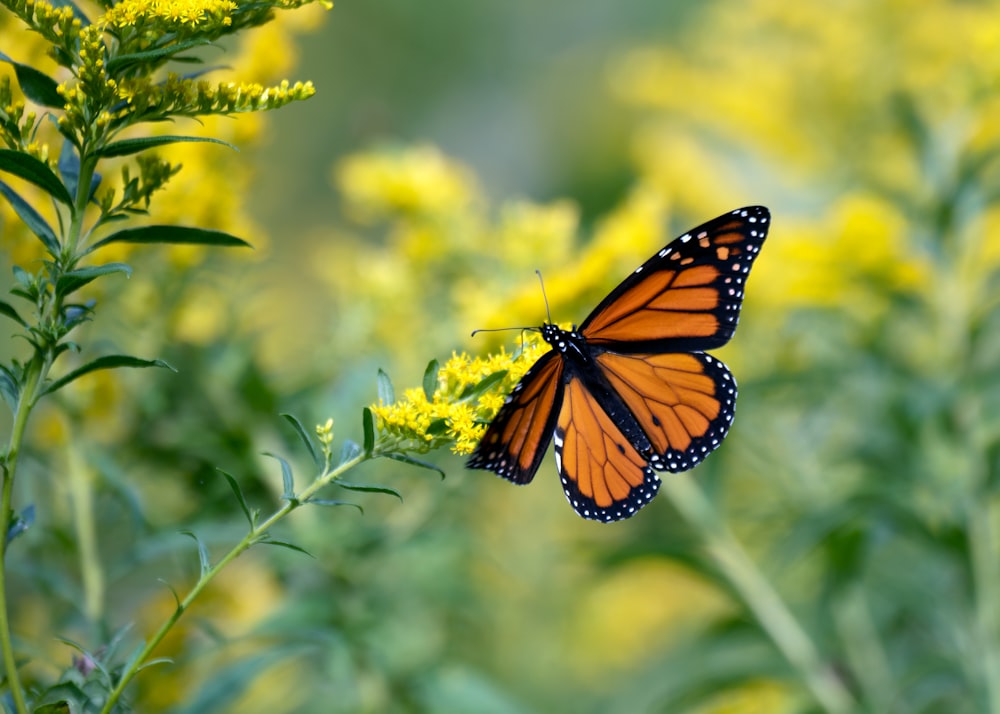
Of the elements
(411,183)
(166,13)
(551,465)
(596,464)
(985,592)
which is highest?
(411,183)

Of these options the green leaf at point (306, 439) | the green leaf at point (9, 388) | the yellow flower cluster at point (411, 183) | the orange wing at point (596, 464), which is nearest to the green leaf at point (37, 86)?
the green leaf at point (9, 388)

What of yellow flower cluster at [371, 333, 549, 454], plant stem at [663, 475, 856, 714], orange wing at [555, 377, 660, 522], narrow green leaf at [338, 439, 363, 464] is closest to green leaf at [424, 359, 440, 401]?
yellow flower cluster at [371, 333, 549, 454]

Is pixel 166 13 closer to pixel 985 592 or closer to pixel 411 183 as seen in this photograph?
pixel 411 183

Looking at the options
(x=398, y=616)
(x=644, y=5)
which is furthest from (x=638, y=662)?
(x=644, y=5)

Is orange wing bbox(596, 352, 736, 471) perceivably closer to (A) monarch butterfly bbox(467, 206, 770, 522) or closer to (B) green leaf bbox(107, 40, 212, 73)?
(A) monarch butterfly bbox(467, 206, 770, 522)

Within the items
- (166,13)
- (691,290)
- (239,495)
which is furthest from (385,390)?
(691,290)

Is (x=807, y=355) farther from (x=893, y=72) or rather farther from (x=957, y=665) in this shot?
(x=893, y=72)

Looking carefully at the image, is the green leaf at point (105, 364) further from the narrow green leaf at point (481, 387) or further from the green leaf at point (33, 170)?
the narrow green leaf at point (481, 387)

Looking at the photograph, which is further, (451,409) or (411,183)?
(411,183)
